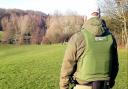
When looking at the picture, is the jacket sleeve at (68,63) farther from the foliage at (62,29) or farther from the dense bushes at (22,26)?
the foliage at (62,29)

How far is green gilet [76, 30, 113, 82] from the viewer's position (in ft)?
17.9

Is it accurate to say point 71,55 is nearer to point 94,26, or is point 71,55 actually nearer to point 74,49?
point 74,49

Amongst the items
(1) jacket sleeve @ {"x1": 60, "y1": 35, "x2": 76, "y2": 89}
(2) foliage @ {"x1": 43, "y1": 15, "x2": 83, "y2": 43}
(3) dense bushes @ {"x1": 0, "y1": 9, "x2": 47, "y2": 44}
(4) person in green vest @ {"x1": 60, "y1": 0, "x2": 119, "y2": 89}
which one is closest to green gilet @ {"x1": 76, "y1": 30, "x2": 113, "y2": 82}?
(4) person in green vest @ {"x1": 60, "y1": 0, "x2": 119, "y2": 89}

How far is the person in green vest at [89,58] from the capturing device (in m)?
5.45

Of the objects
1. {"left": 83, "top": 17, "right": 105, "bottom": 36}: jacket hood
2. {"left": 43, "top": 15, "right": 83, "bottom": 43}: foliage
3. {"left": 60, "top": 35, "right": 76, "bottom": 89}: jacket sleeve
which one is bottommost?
{"left": 43, "top": 15, "right": 83, "bottom": 43}: foliage

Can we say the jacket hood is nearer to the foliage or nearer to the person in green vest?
the person in green vest

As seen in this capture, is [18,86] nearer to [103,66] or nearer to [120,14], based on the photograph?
[103,66]

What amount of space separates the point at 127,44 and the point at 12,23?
70649mm

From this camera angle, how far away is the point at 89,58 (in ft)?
17.9

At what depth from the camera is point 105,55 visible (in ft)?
18.1

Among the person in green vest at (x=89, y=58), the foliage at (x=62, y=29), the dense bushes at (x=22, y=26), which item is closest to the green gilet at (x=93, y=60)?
the person in green vest at (x=89, y=58)

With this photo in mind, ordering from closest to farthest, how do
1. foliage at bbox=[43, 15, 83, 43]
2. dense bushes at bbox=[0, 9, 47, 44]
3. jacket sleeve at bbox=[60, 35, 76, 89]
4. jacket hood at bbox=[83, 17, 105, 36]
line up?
jacket sleeve at bbox=[60, 35, 76, 89], jacket hood at bbox=[83, 17, 105, 36], dense bushes at bbox=[0, 9, 47, 44], foliage at bbox=[43, 15, 83, 43]

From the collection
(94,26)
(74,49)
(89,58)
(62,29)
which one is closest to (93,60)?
(89,58)

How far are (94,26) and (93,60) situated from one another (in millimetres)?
484
